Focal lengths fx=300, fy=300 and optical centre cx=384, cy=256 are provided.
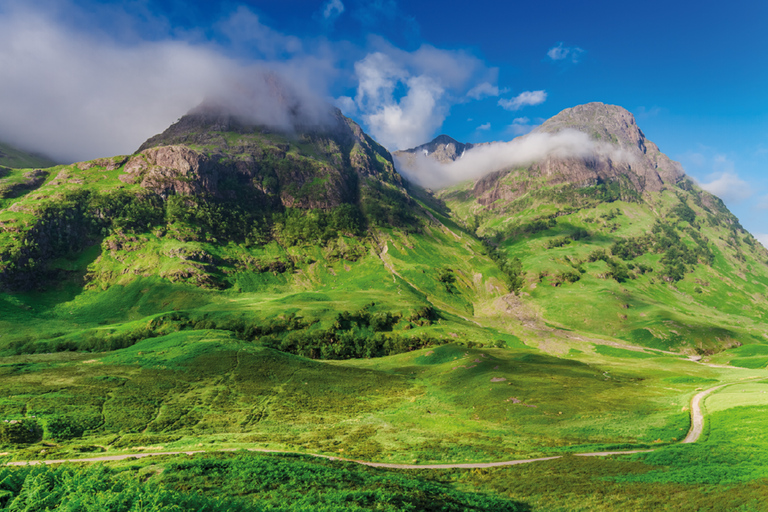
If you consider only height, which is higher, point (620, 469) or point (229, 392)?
point (620, 469)

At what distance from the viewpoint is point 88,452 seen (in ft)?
130

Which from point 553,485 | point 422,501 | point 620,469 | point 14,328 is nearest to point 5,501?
point 422,501

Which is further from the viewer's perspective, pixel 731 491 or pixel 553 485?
pixel 553 485

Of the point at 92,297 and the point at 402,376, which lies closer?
the point at 402,376

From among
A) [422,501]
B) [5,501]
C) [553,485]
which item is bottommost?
[553,485]

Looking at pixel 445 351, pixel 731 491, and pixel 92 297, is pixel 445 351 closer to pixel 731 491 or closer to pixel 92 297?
pixel 731 491

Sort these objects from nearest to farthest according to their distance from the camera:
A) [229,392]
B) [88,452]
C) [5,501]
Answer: [5,501]
[88,452]
[229,392]

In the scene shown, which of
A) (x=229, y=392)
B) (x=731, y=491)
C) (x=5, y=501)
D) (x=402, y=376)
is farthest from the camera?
(x=402, y=376)

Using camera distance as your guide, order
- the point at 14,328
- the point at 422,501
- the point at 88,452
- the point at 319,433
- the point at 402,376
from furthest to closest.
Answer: the point at 14,328, the point at 402,376, the point at 319,433, the point at 88,452, the point at 422,501

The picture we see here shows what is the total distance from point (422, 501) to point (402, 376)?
273 ft

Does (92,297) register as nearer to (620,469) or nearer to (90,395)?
(90,395)

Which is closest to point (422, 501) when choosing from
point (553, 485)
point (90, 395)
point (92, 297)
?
point (553, 485)

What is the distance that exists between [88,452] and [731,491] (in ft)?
237

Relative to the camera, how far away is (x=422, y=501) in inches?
969
